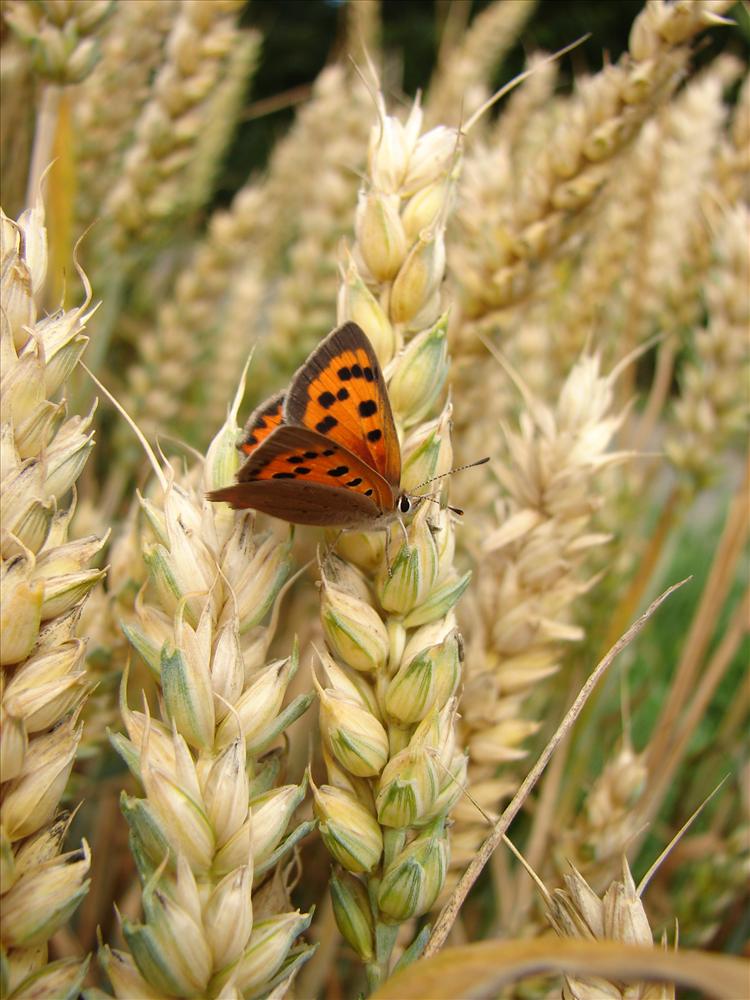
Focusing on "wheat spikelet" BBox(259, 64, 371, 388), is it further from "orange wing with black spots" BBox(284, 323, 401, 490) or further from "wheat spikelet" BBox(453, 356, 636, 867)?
"orange wing with black spots" BBox(284, 323, 401, 490)

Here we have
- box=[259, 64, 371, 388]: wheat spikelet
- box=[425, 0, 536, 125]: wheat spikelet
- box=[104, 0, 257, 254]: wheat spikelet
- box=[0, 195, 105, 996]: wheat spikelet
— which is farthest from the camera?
box=[425, 0, 536, 125]: wheat spikelet

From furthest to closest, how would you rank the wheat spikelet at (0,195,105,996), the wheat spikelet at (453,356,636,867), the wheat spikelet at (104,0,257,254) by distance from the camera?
the wheat spikelet at (104,0,257,254) < the wheat spikelet at (453,356,636,867) < the wheat spikelet at (0,195,105,996)

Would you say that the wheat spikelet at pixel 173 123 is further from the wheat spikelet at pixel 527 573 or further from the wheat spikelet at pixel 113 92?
the wheat spikelet at pixel 527 573

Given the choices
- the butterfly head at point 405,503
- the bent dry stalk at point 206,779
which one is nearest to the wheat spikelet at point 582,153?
the butterfly head at point 405,503

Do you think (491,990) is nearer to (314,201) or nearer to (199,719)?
(199,719)

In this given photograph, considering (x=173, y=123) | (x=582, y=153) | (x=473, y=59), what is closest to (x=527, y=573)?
(x=582, y=153)

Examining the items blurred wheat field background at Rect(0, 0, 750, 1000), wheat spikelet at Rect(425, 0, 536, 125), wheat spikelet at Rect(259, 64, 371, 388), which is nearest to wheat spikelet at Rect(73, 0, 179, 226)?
blurred wheat field background at Rect(0, 0, 750, 1000)

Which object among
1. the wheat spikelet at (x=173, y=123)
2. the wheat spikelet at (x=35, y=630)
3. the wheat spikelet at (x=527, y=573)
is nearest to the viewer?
the wheat spikelet at (x=35, y=630)
